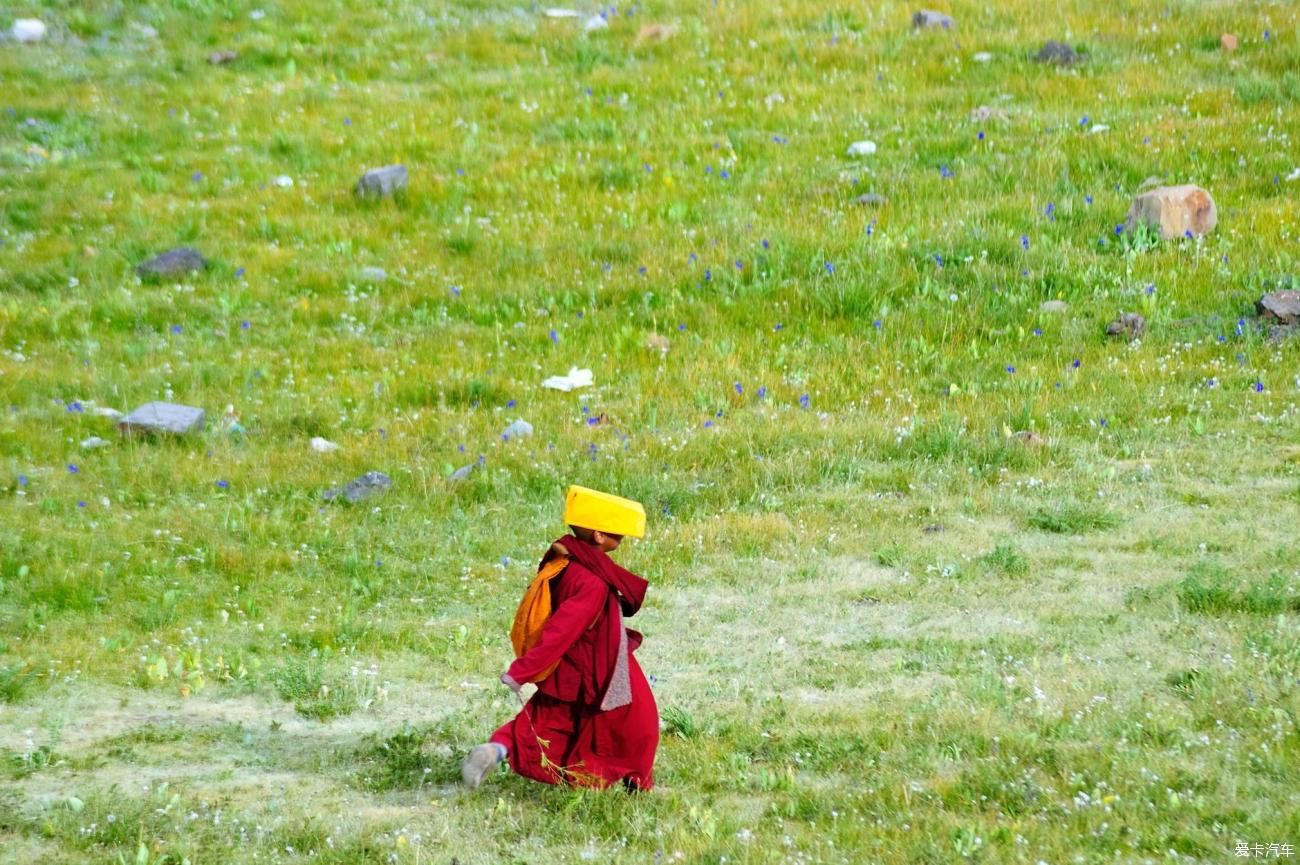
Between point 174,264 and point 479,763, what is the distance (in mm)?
10177

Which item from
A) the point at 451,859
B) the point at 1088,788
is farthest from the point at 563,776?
the point at 1088,788

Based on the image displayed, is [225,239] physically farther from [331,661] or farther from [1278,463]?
[1278,463]

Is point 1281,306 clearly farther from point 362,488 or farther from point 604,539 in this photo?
point 604,539

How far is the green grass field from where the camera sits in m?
6.33

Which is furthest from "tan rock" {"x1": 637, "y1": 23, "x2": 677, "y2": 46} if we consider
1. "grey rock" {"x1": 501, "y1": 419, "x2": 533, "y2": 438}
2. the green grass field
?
"grey rock" {"x1": 501, "y1": 419, "x2": 533, "y2": 438}

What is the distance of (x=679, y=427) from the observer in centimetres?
1150

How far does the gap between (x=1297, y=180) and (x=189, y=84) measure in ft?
46.3

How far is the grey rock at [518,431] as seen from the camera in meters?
11.4

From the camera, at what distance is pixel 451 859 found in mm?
5711

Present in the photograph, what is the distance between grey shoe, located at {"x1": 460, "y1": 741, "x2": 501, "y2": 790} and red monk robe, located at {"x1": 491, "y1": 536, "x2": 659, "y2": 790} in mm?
130

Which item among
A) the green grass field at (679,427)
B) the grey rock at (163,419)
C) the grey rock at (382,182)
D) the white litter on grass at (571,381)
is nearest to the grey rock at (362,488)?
the green grass field at (679,427)

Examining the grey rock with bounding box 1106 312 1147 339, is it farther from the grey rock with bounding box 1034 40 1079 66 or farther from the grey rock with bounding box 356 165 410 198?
the grey rock with bounding box 356 165 410 198

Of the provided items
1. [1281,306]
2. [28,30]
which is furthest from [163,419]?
[28,30]

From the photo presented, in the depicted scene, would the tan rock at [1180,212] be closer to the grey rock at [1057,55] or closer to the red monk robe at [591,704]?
the grey rock at [1057,55]
